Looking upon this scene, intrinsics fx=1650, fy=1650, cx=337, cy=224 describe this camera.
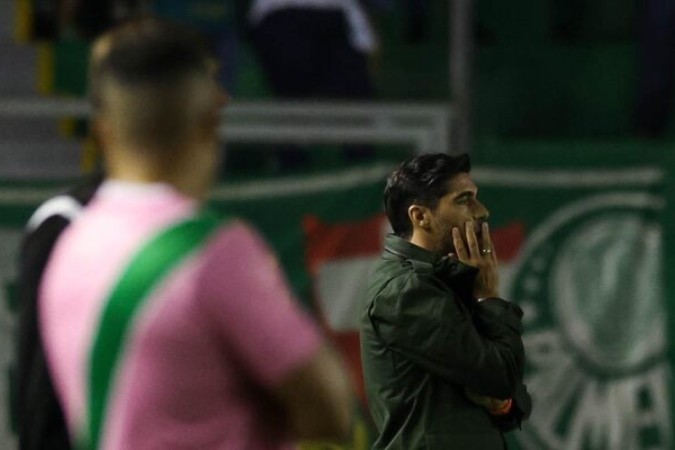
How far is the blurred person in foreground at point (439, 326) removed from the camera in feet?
13.0

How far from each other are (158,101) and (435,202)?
70.5 inches

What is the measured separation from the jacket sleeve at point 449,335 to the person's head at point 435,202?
16 cm

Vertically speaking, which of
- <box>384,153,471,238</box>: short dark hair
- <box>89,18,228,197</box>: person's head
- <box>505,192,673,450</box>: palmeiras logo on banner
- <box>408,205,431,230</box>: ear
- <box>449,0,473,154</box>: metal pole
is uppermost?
<box>89,18,228,197</box>: person's head

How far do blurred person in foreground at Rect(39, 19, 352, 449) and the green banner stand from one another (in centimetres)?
516

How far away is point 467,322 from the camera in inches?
157

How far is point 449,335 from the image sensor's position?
12.9ft

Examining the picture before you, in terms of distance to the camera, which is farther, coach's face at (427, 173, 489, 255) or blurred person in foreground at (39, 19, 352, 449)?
coach's face at (427, 173, 489, 255)

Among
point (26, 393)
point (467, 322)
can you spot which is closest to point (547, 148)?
point (467, 322)

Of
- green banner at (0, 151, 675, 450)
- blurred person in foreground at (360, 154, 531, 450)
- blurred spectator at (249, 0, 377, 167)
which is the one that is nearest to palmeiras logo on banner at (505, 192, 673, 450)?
green banner at (0, 151, 675, 450)

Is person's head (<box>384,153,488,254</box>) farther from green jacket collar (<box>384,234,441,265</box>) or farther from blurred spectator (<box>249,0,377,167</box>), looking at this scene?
blurred spectator (<box>249,0,377,167</box>)

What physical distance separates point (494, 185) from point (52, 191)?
2.05 metres

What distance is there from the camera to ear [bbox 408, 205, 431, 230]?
13.6 feet

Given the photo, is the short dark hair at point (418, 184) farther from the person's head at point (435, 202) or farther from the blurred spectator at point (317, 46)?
the blurred spectator at point (317, 46)

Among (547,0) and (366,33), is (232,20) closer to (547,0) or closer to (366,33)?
(366,33)
